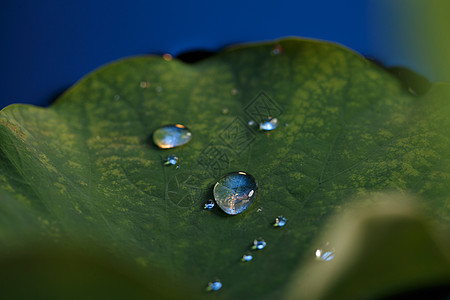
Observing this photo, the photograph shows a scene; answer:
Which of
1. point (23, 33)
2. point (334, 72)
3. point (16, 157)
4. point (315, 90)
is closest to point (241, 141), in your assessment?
point (315, 90)

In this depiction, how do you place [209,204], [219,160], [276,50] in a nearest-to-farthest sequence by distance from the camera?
[209,204] → [219,160] → [276,50]

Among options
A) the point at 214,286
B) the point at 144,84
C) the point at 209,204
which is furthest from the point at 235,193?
the point at 144,84

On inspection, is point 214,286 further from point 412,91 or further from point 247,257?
point 412,91

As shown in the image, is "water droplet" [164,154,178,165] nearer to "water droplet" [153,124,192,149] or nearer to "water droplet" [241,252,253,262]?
"water droplet" [153,124,192,149]

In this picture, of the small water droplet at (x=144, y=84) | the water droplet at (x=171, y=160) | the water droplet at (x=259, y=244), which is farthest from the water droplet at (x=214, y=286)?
the small water droplet at (x=144, y=84)

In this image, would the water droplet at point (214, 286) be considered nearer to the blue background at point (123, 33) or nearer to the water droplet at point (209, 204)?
the water droplet at point (209, 204)

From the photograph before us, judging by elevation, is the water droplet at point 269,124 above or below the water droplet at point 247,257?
above

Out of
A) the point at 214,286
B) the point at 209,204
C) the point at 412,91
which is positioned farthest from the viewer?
the point at 412,91
